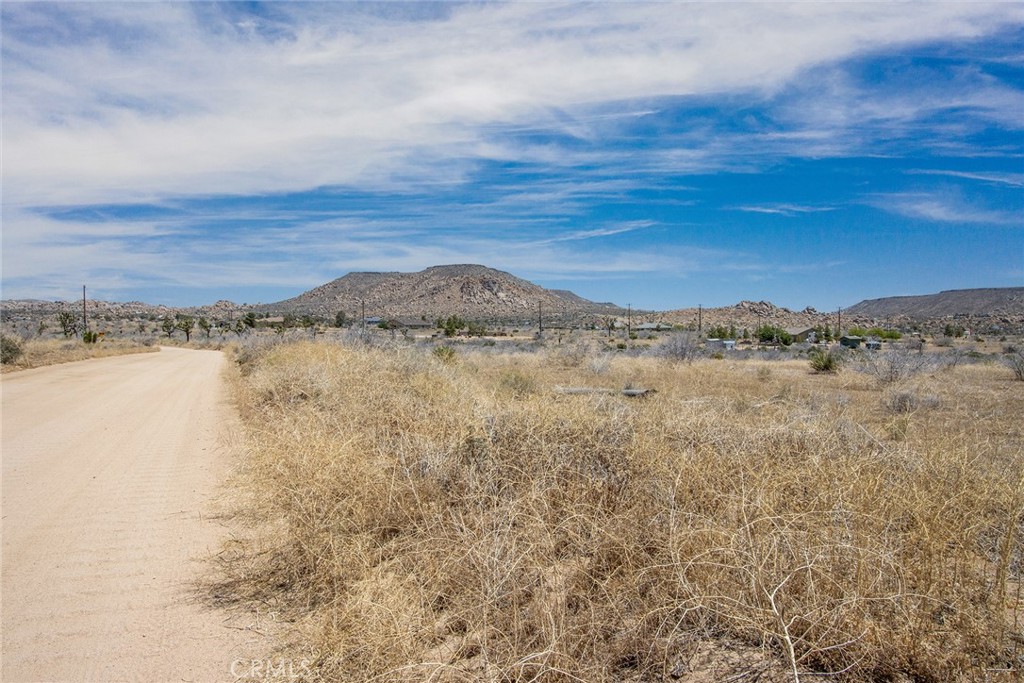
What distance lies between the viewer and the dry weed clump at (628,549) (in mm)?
3707

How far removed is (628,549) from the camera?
183 inches

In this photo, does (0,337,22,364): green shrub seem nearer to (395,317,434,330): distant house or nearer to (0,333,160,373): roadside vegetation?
(0,333,160,373): roadside vegetation

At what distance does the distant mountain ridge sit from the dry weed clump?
395ft

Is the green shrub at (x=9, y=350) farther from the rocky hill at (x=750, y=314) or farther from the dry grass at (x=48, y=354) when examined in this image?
the rocky hill at (x=750, y=314)

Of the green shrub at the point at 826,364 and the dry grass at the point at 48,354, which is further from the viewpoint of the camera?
the green shrub at the point at 826,364

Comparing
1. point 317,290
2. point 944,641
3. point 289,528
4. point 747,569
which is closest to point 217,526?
point 289,528

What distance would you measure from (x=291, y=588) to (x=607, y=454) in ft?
9.72

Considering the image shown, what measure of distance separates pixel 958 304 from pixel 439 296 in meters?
104

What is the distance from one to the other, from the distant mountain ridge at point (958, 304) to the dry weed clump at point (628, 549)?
120 m

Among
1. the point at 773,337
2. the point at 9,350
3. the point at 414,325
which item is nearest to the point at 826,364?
the point at 773,337

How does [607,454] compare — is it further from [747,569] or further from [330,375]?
[330,375]

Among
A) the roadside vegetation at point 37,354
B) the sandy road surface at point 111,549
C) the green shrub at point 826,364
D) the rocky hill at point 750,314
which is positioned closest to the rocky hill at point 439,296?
the rocky hill at point 750,314

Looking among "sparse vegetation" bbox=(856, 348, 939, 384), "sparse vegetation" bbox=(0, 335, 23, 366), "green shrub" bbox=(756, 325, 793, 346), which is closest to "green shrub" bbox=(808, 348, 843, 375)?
"sparse vegetation" bbox=(856, 348, 939, 384)

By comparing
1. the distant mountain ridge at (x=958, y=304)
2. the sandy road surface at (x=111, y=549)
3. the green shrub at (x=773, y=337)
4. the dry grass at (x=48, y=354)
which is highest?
the distant mountain ridge at (x=958, y=304)
